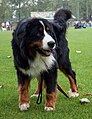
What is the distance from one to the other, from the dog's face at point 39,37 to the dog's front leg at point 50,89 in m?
0.48

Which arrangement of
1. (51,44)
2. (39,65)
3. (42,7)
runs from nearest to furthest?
(51,44)
(39,65)
(42,7)

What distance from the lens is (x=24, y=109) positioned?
16.8 ft

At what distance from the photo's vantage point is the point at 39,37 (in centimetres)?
465

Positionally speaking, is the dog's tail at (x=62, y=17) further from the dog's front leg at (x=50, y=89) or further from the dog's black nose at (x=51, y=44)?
the dog's black nose at (x=51, y=44)

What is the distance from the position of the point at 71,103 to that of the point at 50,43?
4.53ft

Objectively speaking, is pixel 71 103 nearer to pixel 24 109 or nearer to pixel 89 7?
pixel 24 109

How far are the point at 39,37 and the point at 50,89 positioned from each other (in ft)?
3.01

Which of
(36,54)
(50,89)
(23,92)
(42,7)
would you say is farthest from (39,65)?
(42,7)

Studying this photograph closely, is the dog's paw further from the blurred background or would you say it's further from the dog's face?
the blurred background

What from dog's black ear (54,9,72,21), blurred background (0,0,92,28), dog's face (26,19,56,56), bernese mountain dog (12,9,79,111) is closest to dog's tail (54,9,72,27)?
dog's black ear (54,9,72,21)

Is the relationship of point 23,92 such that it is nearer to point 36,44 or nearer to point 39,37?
point 36,44

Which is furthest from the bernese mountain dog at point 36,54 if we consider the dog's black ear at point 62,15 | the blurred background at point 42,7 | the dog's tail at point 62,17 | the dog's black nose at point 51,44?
the blurred background at point 42,7

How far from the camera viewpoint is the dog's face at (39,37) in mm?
4605

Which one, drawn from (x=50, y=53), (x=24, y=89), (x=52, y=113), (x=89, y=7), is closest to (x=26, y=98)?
(x=24, y=89)
